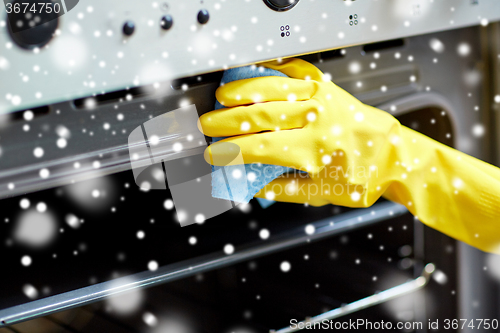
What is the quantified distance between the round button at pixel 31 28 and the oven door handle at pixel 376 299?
26.2 inches

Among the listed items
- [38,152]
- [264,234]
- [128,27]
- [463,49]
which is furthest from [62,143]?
[463,49]

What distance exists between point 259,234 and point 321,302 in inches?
9.6

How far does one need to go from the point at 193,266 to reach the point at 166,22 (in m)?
0.39

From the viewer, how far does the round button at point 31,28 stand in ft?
1.07

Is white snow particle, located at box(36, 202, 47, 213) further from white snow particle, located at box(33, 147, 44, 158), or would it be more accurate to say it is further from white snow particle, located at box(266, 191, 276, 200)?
white snow particle, located at box(266, 191, 276, 200)

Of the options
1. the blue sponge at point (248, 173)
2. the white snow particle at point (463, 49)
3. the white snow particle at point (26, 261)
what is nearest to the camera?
the blue sponge at point (248, 173)

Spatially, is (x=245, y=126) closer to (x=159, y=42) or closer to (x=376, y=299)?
(x=159, y=42)

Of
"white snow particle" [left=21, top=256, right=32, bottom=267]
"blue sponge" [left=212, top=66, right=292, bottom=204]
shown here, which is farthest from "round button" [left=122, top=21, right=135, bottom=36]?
"white snow particle" [left=21, top=256, right=32, bottom=267]

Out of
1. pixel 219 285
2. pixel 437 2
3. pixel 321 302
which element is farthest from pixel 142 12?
pixel 321 302

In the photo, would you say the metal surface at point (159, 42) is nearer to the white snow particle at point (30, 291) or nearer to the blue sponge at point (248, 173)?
the blue sponge at point (248, 173)

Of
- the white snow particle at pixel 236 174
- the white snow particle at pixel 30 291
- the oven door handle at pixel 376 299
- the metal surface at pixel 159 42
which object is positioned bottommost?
the oven door handle at pixel 376 299

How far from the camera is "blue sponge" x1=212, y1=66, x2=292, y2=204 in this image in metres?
0.45

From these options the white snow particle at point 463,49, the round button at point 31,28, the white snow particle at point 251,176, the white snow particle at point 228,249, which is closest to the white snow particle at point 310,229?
the white snow particle at point 228,249

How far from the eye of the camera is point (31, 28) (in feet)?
1.09
